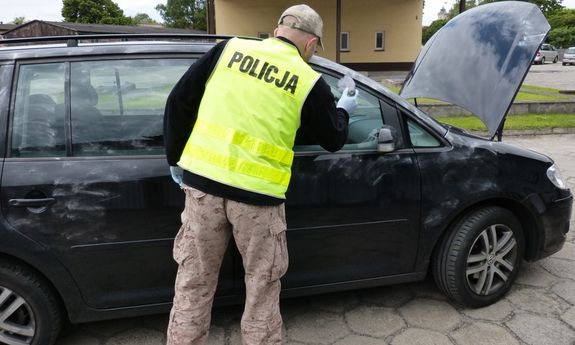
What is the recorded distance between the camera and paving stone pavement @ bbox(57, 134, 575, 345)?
108 inches

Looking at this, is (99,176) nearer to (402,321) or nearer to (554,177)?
(402,321)

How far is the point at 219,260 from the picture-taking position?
2150 mm

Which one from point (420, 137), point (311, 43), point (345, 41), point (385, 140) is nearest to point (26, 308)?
point (311, 43)

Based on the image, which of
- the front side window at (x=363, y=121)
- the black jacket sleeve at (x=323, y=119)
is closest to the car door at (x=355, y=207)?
the front side window at (x=363, y=121)

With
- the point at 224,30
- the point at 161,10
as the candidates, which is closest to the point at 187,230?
the point at 224,30

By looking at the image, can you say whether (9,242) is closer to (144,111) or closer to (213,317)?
(144,111)

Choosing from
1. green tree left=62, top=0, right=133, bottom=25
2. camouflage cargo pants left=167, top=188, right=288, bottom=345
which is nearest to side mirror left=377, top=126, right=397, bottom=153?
camouflage cargo pants left=167, top=188, right=288, bottom=345

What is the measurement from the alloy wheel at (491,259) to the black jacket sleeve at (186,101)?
1.91 m

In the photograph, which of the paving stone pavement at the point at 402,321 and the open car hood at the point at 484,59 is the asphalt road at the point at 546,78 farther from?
the paving stone pavement at the point at 402,321

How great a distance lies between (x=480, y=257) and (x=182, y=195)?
1880mm

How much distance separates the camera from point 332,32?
90.3 ft

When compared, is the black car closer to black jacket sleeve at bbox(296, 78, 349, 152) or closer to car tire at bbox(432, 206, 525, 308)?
car tire at bbox(432, 206, 525, 308)

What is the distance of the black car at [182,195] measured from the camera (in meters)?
2.32

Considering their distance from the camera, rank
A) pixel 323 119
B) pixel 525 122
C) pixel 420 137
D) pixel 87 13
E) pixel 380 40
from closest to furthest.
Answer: pixel 323 119, pixel 420 137, pixel 525 122, pixel 380 40, pixel 87 13
